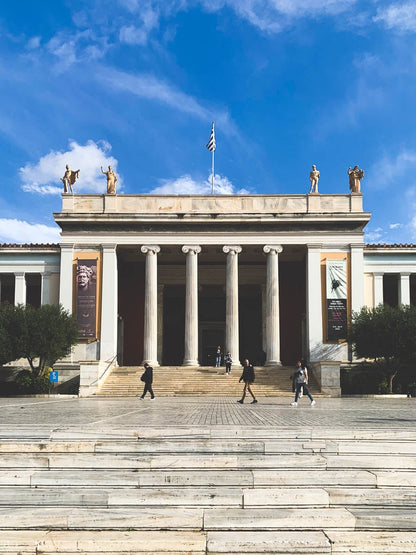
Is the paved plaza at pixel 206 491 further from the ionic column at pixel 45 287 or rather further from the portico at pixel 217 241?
the ionic column at pixel 45 287

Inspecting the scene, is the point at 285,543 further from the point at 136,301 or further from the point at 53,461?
the point at 136,301

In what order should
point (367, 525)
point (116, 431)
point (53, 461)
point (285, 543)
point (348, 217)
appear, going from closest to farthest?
1. point (285, 543)
2. point (367, 525)
3. point (53, 461)
4. point (116, 431)
5. point (348, 217)

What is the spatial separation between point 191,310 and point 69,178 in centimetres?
1045

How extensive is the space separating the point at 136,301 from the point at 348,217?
13.9 meters

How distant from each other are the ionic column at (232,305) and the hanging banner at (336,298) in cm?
497

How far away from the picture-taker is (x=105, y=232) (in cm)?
3394

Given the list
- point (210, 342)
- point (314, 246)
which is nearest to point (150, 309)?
point (210, 342)

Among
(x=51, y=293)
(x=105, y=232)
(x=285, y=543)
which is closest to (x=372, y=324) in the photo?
(x=105, y=232)

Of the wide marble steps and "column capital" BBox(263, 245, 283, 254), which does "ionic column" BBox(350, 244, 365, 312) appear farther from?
the wide marble steps

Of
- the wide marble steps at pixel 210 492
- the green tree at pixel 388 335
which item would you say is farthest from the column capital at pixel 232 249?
the wide marble steps at pixel 210 492

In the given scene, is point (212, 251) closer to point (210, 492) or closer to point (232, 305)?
point (232, 305)

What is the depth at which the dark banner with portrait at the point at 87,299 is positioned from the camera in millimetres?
33000

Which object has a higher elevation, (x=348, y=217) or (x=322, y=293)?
(x=348, y=217)

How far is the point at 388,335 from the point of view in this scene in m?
28.4
